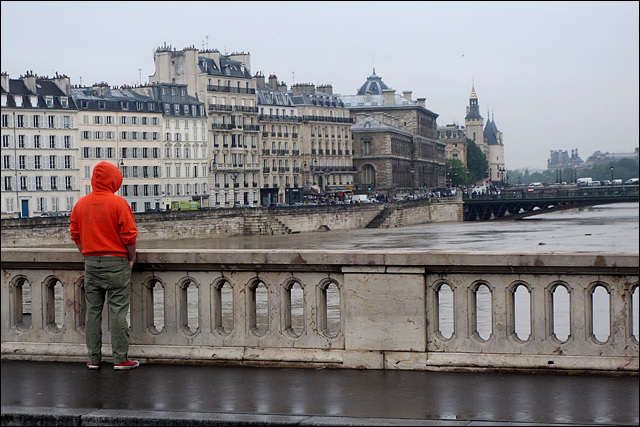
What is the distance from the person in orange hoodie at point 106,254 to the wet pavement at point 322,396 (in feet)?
0.75

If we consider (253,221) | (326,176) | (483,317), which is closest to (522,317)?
(483,317)

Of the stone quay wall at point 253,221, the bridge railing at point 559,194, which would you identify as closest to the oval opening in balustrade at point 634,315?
the stone quay wall at point 253,221

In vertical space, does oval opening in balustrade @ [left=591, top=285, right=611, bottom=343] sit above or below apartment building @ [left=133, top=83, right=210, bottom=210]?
below

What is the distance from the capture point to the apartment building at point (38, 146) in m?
76.4

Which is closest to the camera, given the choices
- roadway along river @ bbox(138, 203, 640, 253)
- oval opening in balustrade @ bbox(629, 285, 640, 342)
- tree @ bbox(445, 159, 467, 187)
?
oval opening in balustrade @ bbox(629, 285, 640, 342)

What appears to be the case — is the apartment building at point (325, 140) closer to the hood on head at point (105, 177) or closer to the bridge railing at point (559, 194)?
the bridge railing at point (559, 194)

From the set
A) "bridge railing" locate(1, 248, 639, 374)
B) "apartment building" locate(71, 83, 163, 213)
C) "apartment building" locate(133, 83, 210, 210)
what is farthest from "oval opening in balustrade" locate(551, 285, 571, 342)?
"apartment building" locate(133, 83, 210, 210)

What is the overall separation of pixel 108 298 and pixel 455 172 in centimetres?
18530

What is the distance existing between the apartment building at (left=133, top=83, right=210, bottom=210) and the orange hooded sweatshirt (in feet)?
268

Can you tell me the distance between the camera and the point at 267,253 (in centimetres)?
750

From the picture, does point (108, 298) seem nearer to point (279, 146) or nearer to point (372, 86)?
point (279, 146)

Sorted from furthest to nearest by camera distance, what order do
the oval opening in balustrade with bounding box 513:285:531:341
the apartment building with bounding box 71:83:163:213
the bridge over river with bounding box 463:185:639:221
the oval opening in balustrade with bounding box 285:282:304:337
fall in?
Result: the bridge over river with bounding box 463:185:639:221
the apartment building with bounding box 71:83:163:213
the oval opening in balustrade with bounding box 513:285:531:341
the oval opening in balustrade with bounding box 285:282:304:337

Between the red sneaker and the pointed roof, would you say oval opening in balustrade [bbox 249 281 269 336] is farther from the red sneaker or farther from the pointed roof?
the pointed roof

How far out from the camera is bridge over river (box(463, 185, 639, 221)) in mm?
99688
